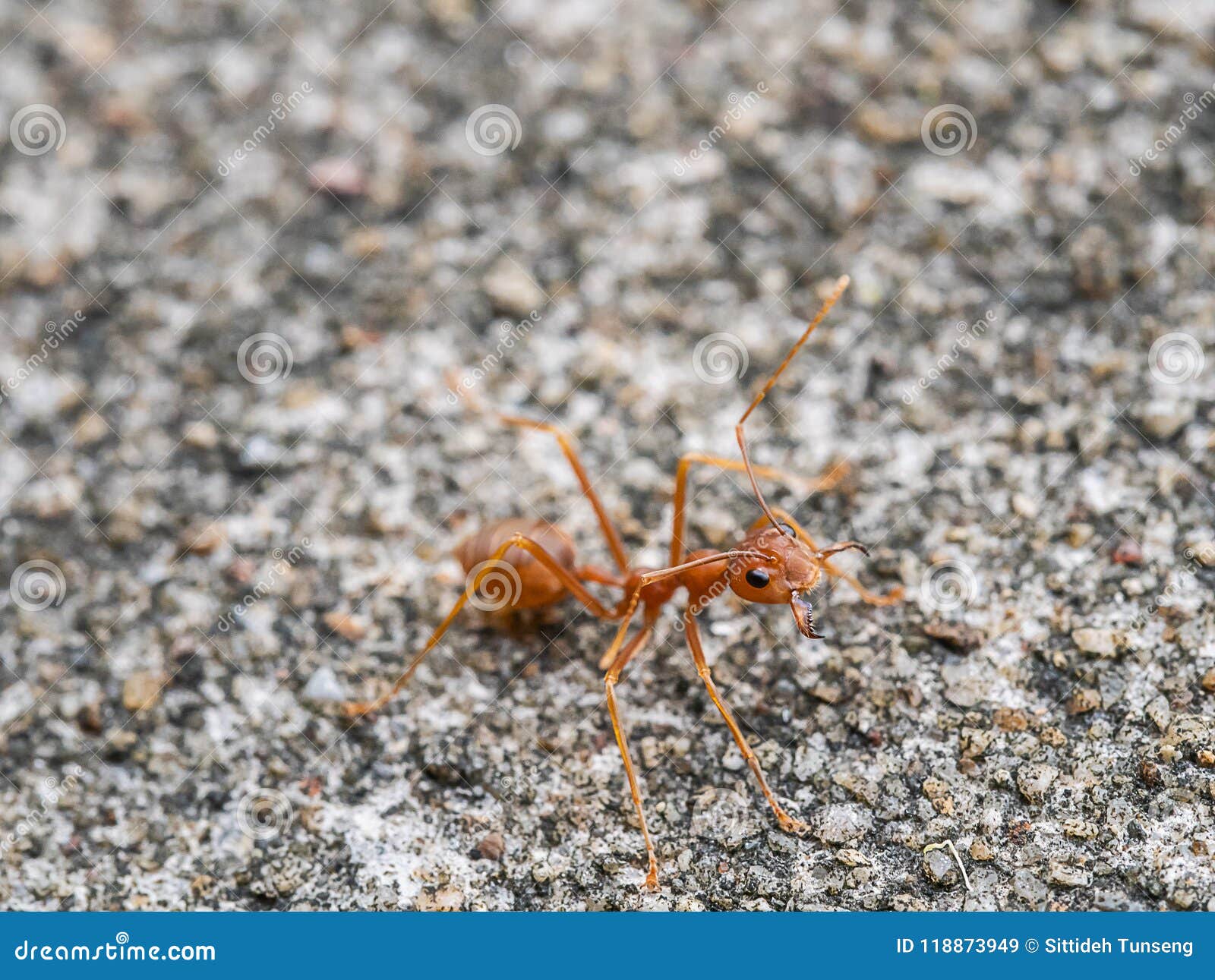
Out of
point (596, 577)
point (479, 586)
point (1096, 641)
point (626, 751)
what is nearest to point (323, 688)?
point (479, 586)

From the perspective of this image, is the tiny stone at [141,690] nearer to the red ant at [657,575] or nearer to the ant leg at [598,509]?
the red ant at [657,575]

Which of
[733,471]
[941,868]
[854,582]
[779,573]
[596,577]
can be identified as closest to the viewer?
[941,868]

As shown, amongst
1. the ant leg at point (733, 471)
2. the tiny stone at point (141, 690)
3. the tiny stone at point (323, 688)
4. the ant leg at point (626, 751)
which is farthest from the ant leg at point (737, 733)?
the tiny stone at point (141, 690)

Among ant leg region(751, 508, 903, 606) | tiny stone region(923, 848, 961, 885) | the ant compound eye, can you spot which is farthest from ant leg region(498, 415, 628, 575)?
tiny stone region(923, 848, 961, 885)

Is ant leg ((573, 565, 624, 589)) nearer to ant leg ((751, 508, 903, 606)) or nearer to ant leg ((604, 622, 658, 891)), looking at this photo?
ant leg ((604, 622, 658, 891))

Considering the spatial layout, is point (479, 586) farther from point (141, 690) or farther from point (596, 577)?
point (141, 690)

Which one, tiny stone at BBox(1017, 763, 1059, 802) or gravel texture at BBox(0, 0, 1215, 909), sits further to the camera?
gravel texture at BBox(0, 0, 1215, 909)

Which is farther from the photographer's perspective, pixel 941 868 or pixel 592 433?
pixel 592 433

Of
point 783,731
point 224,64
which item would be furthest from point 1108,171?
point 224,64
